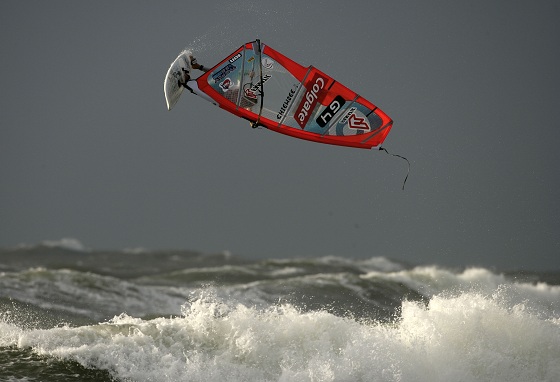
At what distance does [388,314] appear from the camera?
15.8 meters

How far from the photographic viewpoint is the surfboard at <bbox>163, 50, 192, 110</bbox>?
11.1 metres

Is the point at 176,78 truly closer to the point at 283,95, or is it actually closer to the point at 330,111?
the point at 283,95

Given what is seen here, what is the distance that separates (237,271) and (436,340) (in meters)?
11.7

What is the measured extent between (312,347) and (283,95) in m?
3.49

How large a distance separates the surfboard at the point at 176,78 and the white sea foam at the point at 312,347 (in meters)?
2.99

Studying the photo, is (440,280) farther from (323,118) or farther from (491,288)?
(323,118)

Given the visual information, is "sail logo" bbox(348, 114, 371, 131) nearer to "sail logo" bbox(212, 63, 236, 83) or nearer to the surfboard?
"sail logo" bbox(212, 63, 236, 83)

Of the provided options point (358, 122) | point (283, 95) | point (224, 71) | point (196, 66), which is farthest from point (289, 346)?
point (196, 66)

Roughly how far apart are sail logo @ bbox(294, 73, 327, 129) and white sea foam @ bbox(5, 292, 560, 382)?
2.77 m

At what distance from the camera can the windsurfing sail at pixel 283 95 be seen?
37.3 ft

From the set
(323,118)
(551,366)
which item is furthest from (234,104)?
(551,366)

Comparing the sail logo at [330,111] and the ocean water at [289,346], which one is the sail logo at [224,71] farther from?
the ocean water at [289,346]

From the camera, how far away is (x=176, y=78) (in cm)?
1120

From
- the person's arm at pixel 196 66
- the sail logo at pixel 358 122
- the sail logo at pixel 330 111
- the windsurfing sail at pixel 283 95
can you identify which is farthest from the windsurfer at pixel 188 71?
the sail logo at pixel 358 122
